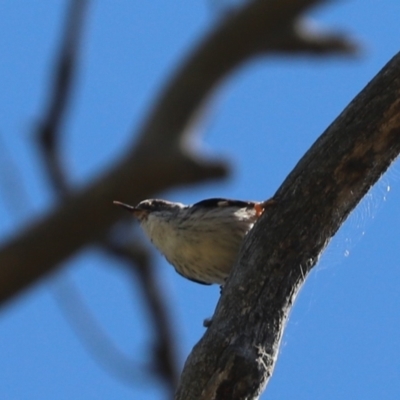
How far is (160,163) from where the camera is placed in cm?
1036

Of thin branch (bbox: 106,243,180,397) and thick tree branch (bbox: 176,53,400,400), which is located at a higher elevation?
thin branch (bbox: 106,243,180,397)

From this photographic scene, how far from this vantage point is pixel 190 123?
11.0 m

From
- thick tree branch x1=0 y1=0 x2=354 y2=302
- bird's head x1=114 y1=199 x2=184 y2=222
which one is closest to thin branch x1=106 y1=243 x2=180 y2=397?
thick tree branch x1=0 y1=0 x2=354 y2=302

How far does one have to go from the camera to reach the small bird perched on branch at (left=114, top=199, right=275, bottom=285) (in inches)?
218

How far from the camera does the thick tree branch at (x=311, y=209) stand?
4.18 meters

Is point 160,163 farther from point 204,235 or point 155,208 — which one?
point 204,235

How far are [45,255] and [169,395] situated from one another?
2351 millimetres

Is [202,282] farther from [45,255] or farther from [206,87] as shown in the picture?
[206,87]

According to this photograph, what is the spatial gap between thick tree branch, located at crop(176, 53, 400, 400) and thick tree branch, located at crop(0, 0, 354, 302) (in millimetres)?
5411

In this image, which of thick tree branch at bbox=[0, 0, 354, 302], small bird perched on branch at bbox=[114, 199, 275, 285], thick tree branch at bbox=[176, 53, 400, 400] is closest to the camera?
thick tree branch at bbox=[176, 53, 400, 400]

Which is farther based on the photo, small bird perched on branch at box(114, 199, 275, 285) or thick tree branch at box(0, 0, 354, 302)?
thick tree branch at box(0, 0, 354, 302)

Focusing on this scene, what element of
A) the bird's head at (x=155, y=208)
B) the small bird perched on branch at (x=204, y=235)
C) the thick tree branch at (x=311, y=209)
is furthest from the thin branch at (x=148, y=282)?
the thick tree branch at (x=311, y=209)

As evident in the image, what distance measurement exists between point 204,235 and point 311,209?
1.49 metres

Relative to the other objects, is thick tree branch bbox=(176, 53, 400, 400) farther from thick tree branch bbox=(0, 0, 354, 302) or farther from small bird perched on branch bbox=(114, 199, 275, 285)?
thick tree branch bbox=(0, 0, 354, 302)
